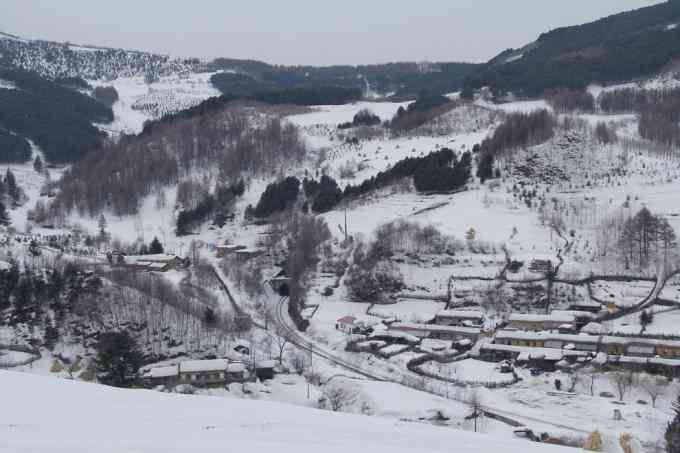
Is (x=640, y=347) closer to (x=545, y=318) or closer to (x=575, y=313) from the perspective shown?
(x=575, y=313)

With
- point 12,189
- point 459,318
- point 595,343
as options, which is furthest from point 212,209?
point 595,343

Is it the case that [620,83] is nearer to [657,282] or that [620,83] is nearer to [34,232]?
[657,282]

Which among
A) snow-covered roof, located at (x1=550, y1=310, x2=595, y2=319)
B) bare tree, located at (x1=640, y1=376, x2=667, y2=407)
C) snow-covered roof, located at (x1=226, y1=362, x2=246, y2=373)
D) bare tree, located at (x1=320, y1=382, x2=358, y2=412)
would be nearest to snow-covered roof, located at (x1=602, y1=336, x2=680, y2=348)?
snow-covered roof, located at (x1=550, y1=310, x2=595, y2=319)

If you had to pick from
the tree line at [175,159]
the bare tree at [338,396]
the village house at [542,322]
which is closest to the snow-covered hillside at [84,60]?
the tree line at [175,159]

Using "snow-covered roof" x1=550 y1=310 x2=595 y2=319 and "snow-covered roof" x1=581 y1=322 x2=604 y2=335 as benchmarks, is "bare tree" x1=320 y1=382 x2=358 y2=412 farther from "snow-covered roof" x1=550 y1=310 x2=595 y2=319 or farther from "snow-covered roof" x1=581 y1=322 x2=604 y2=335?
"snow-covered roof" x1=550 y1=310 x2=595 y2=319

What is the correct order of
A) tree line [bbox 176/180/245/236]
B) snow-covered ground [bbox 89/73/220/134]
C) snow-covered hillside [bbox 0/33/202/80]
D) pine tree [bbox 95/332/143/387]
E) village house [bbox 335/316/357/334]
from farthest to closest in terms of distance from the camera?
snow-covered hillside [bbox 0/33/202/80], snow-covered ground [bbox 89/73/220/134], tree line [bbox 176/180/245/236], village house [bbox 335/316/357/334], pine tree [bbox 95/332/143/387]

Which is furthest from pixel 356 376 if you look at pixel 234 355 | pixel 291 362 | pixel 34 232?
pixel 34 232

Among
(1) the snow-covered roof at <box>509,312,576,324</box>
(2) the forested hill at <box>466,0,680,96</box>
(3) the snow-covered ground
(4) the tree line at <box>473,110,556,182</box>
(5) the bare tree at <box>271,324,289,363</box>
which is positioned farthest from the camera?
(3) the snow-covered ground
